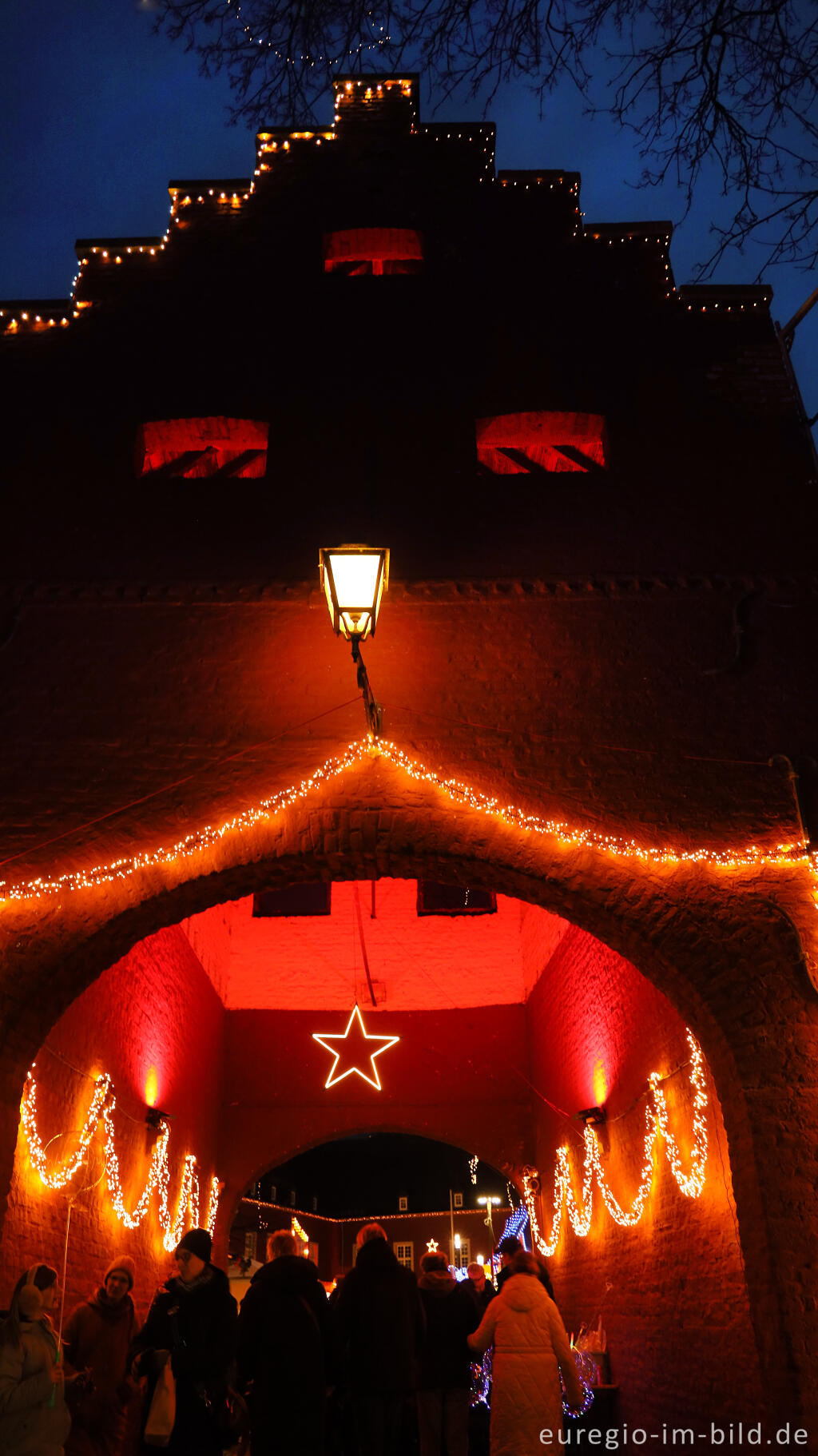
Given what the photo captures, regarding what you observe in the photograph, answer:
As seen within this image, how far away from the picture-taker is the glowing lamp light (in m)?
5.28

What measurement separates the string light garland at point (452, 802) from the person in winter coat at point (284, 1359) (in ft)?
7.93

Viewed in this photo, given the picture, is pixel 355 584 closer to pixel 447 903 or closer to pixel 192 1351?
pixel 192 1351

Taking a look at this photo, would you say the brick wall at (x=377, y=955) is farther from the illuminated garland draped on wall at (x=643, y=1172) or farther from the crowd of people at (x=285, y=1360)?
the crowd of people at (x=285, y=1360)

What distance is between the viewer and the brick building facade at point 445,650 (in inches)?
236

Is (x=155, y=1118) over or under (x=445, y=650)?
under

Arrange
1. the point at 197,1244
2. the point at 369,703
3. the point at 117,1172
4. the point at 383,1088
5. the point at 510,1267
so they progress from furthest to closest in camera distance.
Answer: the point at 383,1088 < the point at 117,1172 < the point at 369,703 < the point at 510,1267 < the point at 197,1244

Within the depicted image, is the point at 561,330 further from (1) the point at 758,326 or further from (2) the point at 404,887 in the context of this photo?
(2) the point at 404,887

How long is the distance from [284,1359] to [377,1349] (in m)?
0.76

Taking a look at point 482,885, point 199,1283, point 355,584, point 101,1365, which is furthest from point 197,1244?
point 355,584

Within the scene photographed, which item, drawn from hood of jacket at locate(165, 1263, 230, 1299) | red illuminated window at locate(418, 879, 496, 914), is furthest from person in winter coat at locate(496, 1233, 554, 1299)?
red illuminated window at locate(418, 879, 496, 914)

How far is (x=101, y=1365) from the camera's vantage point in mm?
5617

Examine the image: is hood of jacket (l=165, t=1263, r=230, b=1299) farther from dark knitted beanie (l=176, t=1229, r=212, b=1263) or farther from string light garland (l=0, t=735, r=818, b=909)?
string light garland (l=0, t=735, r=818, b=909)

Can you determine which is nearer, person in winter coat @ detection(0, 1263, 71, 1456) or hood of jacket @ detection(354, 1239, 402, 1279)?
person in winter coat @ detection(0, 1263, 71, 1456)

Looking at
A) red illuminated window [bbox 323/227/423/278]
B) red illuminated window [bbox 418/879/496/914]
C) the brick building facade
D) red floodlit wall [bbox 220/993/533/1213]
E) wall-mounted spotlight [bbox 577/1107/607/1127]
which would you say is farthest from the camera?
red illuminated window [bbox 418/879/496/914]
